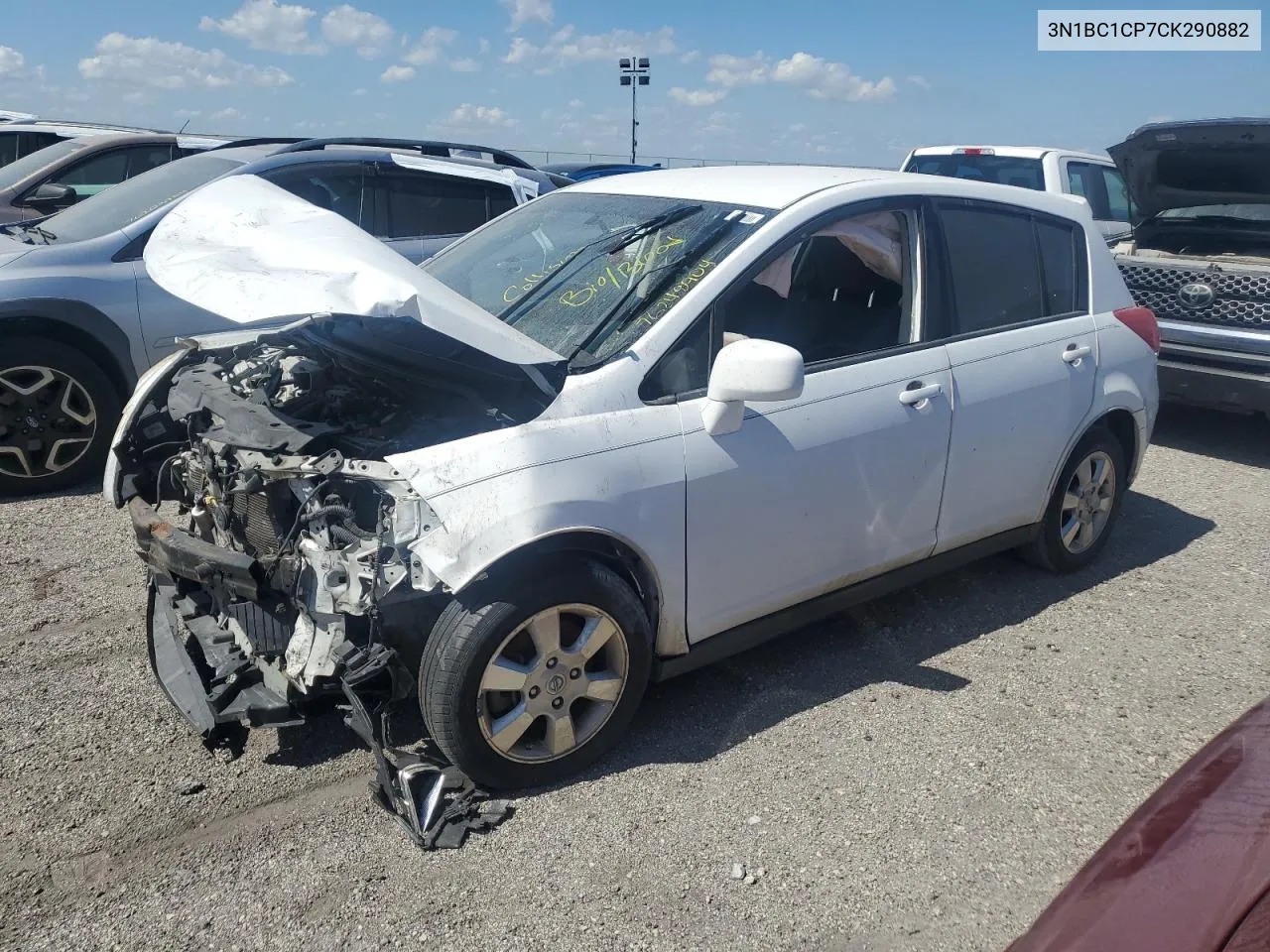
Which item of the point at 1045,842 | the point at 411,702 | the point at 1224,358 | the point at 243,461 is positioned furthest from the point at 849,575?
the point at 1224,358

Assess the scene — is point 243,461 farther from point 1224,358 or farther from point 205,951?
point 1224,358

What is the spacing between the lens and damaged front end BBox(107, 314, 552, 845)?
2.80 m

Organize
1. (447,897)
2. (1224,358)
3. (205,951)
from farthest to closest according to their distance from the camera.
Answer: (1224,358), (447,897), (205,951)

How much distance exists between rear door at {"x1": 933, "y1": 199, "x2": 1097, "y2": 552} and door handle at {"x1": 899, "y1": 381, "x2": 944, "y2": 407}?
13cm

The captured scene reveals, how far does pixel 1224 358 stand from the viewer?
6.60 metres

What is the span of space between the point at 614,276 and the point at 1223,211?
6.37m

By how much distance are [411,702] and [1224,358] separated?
19.2 ft

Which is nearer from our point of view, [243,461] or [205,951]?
[205,951]

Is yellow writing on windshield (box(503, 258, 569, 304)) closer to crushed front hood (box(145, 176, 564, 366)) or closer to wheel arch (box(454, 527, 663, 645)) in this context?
crushed front hood (box(145, 176, 564, 366))

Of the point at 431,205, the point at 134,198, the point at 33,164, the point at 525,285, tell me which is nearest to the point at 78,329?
the point at 134,198

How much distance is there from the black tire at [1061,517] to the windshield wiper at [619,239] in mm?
2127

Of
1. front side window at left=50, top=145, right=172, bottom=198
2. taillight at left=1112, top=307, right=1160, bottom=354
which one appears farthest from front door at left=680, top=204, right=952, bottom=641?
front side window at left=50, top=145, right=172, bottom=198

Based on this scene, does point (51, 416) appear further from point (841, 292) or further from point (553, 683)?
point (841, 292)

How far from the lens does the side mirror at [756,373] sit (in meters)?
2.90
